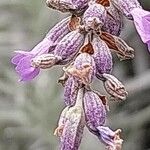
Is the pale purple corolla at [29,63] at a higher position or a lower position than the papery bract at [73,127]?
A: higher

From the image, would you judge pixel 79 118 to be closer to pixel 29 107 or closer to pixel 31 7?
pixel 29 107

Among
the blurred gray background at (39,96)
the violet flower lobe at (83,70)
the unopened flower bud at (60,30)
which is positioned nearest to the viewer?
the violet flower lobe at (83,70)

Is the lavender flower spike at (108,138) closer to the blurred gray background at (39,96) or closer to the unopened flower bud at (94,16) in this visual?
the unopened flower bud at (94,16)

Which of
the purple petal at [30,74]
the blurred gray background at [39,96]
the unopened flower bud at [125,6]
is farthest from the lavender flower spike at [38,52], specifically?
the blurred gray background at [39,96]

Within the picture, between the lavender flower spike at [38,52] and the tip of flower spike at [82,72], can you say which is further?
the lavender flower spike at [38,52]

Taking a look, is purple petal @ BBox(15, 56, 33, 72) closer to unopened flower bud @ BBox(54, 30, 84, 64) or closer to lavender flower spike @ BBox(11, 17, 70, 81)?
lavender flower spike @ BBox(11, 17, 70, 81)
